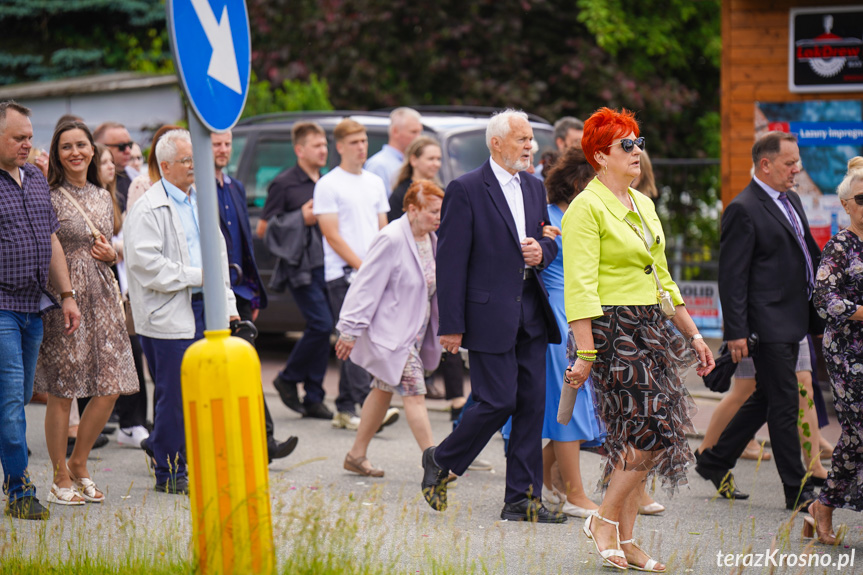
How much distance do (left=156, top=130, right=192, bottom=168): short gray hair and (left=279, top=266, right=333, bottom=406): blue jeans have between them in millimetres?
2603

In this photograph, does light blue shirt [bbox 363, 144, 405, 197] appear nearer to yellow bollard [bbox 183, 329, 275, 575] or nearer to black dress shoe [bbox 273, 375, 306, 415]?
black dress shoe [bbox 273, 375, 306, 415]

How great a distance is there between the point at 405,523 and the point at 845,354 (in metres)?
2.35

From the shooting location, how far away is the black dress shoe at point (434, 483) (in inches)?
245

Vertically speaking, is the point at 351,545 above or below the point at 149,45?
below

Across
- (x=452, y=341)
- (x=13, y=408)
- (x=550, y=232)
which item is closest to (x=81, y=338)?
(x=13, y=408)

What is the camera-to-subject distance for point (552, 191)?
6816 millimetres

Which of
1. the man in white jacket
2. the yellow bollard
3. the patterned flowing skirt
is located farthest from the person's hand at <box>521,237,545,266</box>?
the yellow bollard

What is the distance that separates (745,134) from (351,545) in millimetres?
6900

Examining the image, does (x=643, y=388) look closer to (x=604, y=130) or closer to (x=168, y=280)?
(x=604, y=130)

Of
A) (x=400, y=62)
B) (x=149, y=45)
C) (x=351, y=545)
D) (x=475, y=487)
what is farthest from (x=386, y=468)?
(x=149, y=45)

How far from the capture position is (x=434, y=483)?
6.34m

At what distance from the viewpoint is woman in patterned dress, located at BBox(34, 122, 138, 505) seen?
6605 millimetres

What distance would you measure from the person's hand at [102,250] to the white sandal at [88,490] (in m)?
1.28

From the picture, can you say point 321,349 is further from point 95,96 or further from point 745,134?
point 95,96
